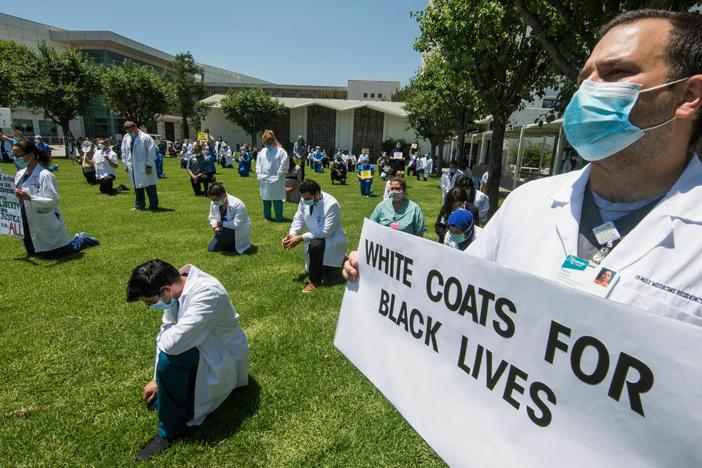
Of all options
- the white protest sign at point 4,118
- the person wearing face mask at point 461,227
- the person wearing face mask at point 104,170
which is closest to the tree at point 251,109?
the white protest sign at point 4,118

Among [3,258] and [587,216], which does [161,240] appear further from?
[587,216]

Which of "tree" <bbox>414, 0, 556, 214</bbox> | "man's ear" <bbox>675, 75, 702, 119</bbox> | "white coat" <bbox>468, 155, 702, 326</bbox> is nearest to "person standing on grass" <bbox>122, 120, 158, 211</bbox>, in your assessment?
"tree" <bbox>414, 0, 556, 214</bbox>

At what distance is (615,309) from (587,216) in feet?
1.78

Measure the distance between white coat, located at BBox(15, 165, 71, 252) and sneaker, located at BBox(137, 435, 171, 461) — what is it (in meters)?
4.98

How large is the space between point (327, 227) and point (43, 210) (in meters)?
4.62

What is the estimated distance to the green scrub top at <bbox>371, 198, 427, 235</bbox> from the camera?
5.02 metres

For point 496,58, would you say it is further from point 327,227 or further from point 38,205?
point 38,205

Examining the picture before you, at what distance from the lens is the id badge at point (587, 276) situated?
118cm

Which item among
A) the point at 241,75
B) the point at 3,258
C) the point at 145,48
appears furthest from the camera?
the point at 241,75

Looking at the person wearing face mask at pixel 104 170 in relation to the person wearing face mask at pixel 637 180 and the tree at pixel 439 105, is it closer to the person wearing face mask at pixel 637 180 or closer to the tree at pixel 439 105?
the tree at pixel 439 105

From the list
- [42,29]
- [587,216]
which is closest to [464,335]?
[587,216]

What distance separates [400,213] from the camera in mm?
5148

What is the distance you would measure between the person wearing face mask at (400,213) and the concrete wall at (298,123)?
48.2m

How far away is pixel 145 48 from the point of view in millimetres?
66500
